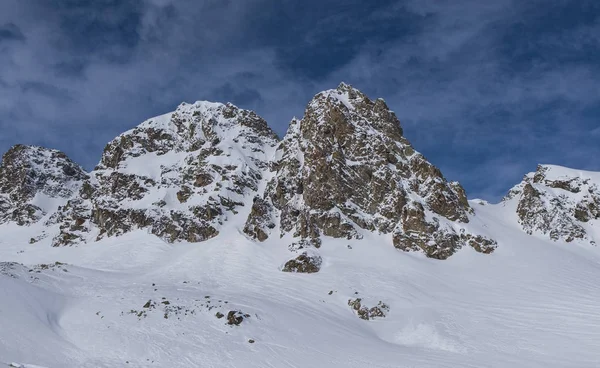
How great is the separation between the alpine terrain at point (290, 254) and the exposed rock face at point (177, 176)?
0.45 metres

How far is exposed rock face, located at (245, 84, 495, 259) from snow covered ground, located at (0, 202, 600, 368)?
3.28 meters

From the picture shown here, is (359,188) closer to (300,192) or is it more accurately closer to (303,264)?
(300,192)

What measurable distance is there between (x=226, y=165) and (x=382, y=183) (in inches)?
1453

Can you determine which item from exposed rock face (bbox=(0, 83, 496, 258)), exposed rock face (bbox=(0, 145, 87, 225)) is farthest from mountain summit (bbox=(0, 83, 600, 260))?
exposed rock face (bbox=(0, 145, 87, 225))

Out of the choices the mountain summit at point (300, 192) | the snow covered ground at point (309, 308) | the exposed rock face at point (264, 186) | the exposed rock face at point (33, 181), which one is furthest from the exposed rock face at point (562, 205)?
the exposed rock face at point (33, 181)

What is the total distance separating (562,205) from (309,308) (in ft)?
187

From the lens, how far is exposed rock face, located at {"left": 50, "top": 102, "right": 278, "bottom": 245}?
269 feet

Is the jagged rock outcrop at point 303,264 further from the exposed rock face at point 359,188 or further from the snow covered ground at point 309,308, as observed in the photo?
the exposed rock face at point 359,188

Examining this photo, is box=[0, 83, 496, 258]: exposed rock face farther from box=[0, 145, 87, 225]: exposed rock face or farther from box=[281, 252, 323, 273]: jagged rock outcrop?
box=[0, 145, 87, 225]: exposed rock face

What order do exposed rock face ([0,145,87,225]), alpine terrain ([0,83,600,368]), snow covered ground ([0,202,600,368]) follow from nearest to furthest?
snow covered ground ([0,202,600,368]) → alpine terrain ([0,83,600,368]) → exposed rock face ([0,145,87,225])

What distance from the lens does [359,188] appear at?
244 feet

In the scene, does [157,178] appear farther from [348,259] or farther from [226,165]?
[348,259]

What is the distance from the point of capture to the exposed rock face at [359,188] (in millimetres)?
66800

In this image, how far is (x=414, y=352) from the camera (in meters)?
33.7
